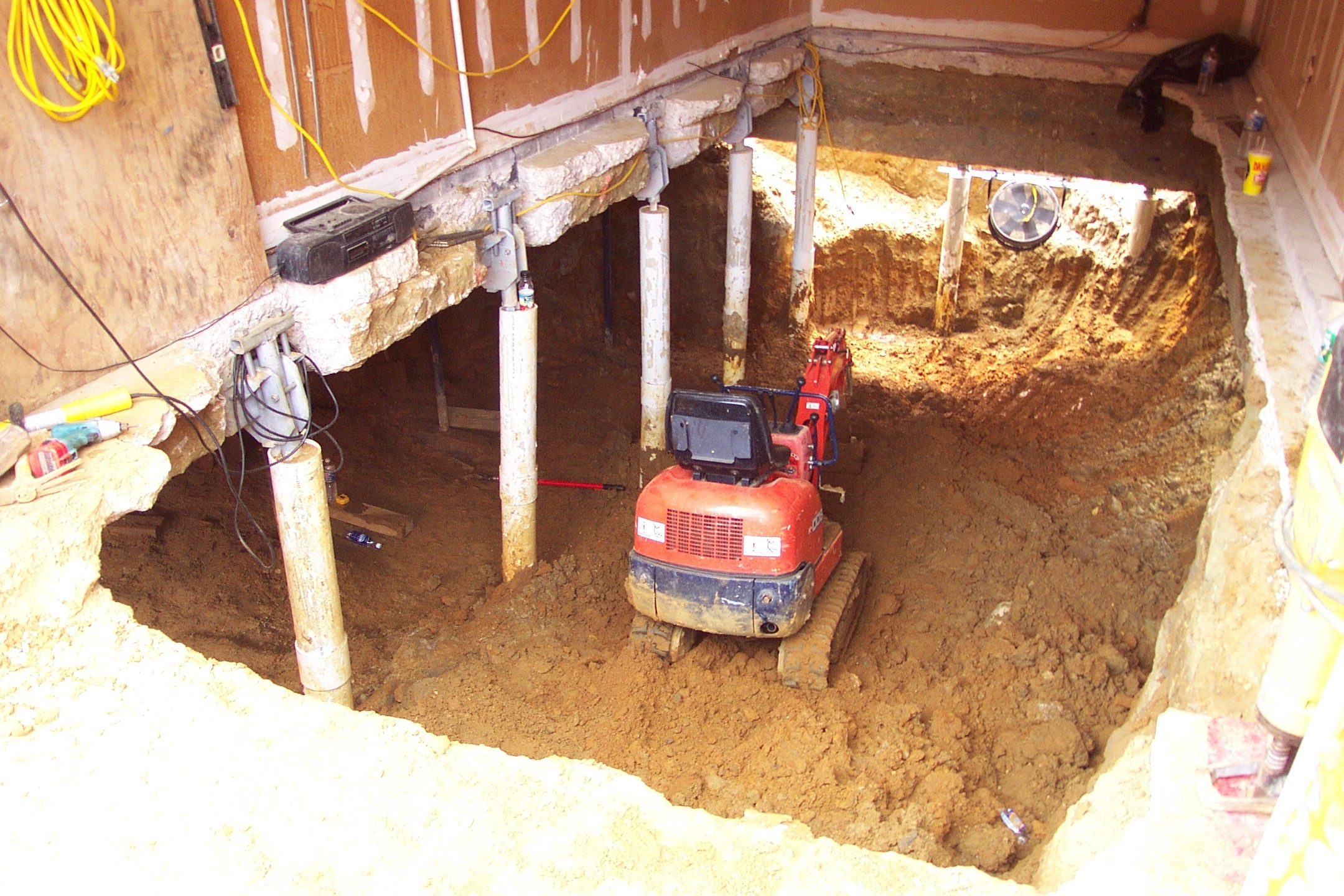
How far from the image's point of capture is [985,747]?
5.62 m

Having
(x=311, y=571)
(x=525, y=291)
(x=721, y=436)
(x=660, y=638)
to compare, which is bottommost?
(x=660, y=638)

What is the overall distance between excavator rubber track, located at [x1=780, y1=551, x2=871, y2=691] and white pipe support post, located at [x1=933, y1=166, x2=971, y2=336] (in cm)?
546

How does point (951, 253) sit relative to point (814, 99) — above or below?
below

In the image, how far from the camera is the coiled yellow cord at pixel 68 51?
3529 mm

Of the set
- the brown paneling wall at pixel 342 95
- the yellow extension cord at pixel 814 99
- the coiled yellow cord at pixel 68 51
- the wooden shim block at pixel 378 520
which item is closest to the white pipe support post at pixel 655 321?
the wooden shim block at pixel 378 520

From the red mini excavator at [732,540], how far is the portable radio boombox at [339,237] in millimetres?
1694

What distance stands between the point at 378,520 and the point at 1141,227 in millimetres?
7595

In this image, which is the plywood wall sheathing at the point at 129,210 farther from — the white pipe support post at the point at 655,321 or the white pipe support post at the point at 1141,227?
the white pipe support post at the point at 1141,227

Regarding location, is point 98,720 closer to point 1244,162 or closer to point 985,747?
point 985,747

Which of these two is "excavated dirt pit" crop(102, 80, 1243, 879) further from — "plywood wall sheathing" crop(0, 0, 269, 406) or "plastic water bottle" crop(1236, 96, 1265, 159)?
"plywood wall sheathing" crop(0, 0, 269, 406)

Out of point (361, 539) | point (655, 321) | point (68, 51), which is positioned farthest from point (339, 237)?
point (655, 321)

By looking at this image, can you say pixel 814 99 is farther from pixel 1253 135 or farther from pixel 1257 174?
pixel 1257 174

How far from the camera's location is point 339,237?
460cm

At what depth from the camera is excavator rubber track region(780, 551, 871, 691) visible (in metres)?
5.89
